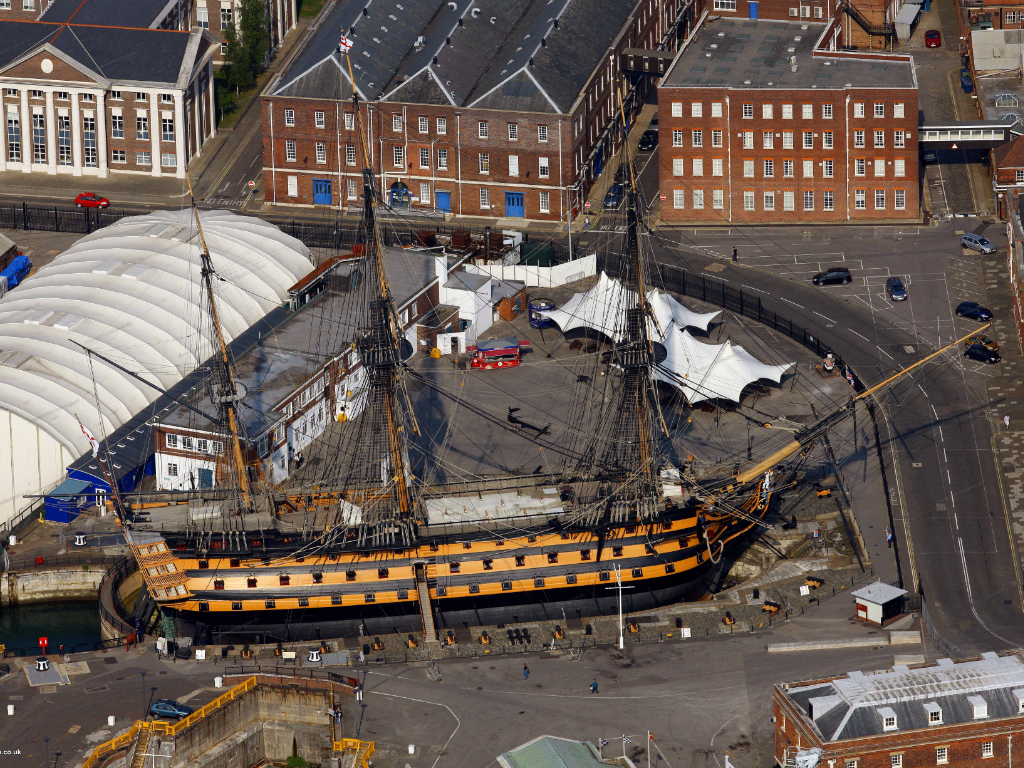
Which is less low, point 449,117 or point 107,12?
point 107,12

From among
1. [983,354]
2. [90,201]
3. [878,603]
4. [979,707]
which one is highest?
[90,201]

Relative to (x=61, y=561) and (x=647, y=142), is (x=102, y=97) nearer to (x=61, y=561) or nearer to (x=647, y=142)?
(x=647, y=142)

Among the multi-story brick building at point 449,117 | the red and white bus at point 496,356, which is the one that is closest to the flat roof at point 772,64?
the multi-story brick building at point 449,117

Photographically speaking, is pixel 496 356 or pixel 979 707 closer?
pixel 979 707

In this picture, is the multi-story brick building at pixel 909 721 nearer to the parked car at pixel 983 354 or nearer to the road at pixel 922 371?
the road at pixel 922 371

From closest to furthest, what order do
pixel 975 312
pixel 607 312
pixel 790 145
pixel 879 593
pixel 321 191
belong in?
pixel 879 593 < pixel 607 312 < pixel 975 312 < pixel 790 145 < pixel 321 191

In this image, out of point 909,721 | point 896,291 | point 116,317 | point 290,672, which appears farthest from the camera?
point 896,291

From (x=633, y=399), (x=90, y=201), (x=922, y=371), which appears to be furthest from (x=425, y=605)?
(x=90, y=201)
